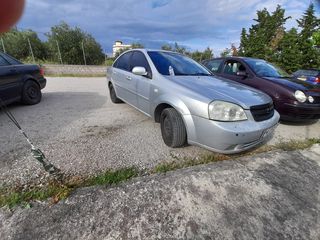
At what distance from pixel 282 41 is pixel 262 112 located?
2444 centimetres

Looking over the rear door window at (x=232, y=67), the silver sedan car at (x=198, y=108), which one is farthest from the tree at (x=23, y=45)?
the silver sedan car at (x=198, y=108)

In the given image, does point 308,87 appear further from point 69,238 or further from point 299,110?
point 69,238

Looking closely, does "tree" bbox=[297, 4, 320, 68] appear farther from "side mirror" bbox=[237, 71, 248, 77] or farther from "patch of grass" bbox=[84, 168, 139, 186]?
"patch of grass" bbox=[84, 168, 139, 186]

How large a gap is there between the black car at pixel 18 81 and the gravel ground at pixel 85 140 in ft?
1.10

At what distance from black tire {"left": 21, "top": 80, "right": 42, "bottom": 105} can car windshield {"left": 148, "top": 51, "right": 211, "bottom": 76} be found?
11.4 feet

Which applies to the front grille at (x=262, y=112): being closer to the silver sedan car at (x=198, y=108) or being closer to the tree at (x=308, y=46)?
the silver sedan car at (x=198, y=108)

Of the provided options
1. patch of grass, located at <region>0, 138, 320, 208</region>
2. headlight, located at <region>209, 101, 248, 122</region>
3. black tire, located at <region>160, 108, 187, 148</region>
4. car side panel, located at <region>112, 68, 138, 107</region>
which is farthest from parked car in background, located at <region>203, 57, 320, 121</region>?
car side panel, located at <region>112, 68, 138, 107</region>

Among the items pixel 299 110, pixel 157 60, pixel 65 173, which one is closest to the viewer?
pixel 65 173

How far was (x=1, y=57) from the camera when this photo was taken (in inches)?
171

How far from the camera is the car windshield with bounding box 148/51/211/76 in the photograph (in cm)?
326

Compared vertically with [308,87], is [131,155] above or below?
below

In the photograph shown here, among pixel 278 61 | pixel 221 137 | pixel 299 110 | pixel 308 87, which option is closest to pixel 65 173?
pixel 221 137

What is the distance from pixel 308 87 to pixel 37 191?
5188mm

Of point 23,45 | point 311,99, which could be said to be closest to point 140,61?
point 311,99
